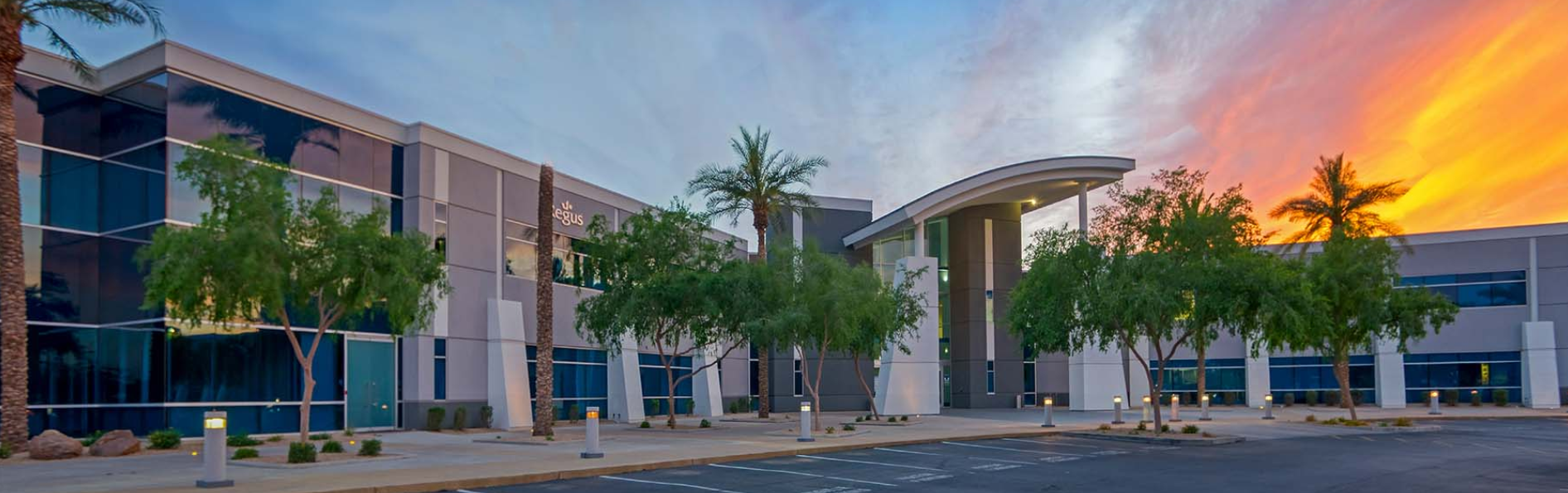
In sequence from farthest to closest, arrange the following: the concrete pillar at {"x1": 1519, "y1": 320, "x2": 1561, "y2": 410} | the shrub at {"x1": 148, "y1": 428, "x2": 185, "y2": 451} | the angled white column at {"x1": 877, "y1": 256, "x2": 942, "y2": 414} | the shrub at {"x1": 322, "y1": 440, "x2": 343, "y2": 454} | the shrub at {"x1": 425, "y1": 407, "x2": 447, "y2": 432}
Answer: the concrete pillar at {"x1": 1519, "y1": 320, "x2": 1561, "y2": 410}, the angled white column at {"x1": 877, "y1": 256, "x2": 942, "y2": 414}, the shrub at {"x1": 425, "y1": 407, "x2": 447, "y2": 432}, the shrub at {"x1": 148, "y1": 428, "x2": 185, "y2": 451}, the shrub at {"x1": 322, "y1": 440, "x2": 343, "y2": 454}

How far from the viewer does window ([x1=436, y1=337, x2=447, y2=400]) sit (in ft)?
112

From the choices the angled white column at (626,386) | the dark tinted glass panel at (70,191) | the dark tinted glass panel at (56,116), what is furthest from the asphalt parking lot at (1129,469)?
the dark tinted glass panel at (56,116)

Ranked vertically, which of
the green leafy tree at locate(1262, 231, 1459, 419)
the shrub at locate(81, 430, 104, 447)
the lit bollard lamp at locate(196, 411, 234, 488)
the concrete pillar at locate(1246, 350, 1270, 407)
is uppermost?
the green leafy tree at locate(1262, 231, 1459, 419)

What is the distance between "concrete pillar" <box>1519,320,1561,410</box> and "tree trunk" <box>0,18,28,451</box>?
6338 cm

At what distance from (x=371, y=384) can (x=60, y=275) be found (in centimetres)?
856

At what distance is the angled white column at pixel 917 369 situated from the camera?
48375mm

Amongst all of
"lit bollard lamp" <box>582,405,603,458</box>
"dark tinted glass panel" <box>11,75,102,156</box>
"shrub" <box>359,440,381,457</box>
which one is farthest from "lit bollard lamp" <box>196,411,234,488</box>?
"dark tinted glass panel" <box>11,75,102,156</box>

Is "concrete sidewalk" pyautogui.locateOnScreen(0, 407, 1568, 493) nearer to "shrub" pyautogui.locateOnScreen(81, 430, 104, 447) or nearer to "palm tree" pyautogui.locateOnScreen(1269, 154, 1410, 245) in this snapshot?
"shrub" pyautogui.locateOnScreen(81, 430, 104, 447)

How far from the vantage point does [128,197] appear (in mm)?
27484

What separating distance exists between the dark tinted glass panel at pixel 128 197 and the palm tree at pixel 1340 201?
48132mm

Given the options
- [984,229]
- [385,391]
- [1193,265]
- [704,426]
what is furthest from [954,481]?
[984,229]

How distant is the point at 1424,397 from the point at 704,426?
46.1 meters

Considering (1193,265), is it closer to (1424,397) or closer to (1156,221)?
(1156,221)

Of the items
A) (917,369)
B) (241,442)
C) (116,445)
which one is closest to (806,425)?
(241,442)
